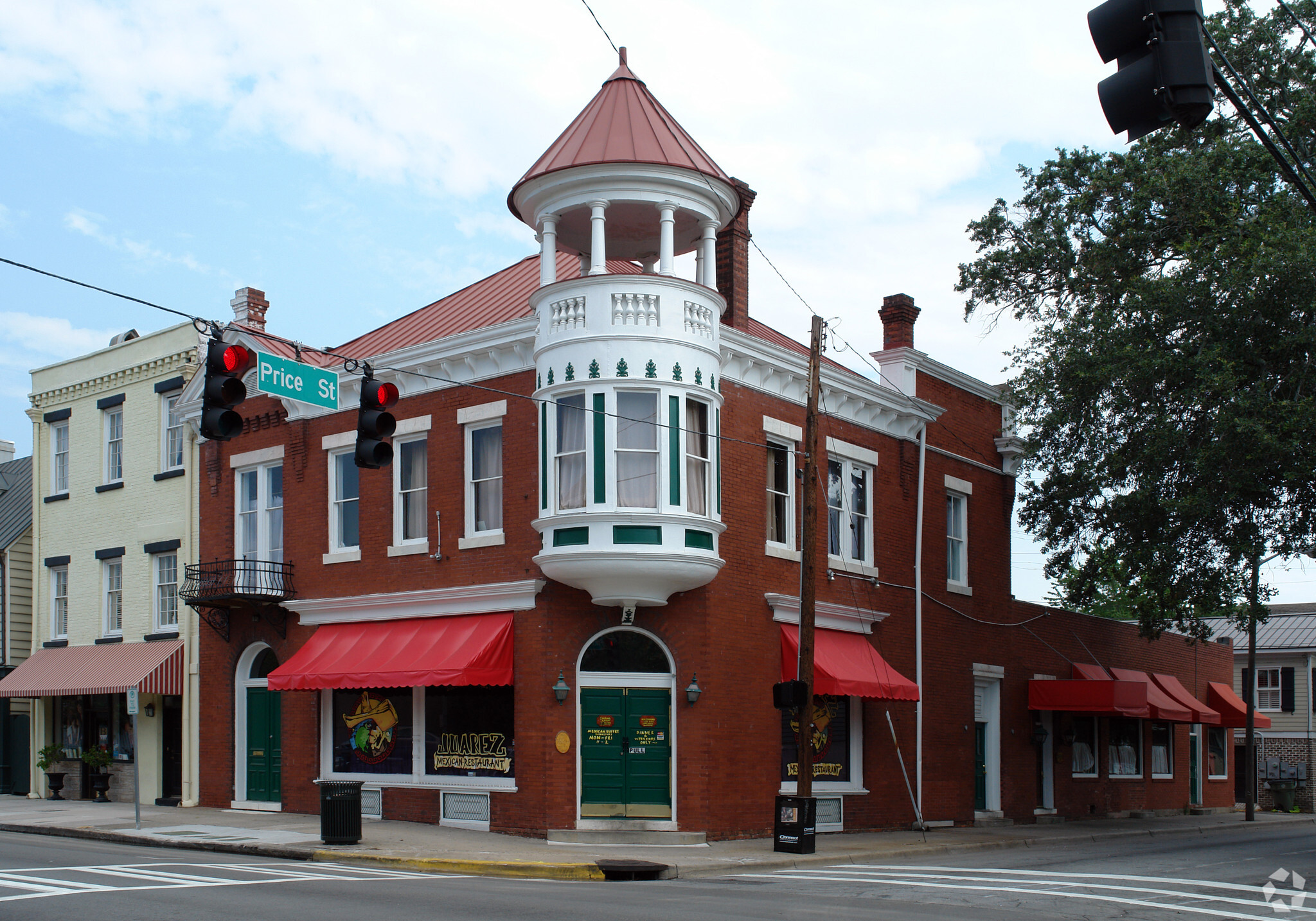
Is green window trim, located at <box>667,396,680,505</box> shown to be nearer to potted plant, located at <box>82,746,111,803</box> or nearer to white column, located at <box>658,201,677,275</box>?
white column, located at <box>658,201,677,275</box>

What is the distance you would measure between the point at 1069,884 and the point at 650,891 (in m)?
5.09

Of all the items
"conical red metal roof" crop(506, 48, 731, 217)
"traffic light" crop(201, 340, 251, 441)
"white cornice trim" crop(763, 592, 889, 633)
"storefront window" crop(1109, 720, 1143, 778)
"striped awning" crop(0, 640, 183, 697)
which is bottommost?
"storefront window" crop(1109, 720, 1143, 778)

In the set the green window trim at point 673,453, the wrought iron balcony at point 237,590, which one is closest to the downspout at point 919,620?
the green window trim at point 673,453

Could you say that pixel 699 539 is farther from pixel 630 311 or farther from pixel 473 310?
pixel 473 310

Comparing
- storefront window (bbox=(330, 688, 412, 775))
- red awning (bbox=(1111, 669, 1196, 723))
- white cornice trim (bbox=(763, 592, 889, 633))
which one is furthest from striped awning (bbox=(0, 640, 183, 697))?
red awning (bbox=(1111, 669, 1196, 723))

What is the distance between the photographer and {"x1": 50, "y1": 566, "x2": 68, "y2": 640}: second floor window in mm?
31234

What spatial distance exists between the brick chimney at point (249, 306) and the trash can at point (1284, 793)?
36.0 meters

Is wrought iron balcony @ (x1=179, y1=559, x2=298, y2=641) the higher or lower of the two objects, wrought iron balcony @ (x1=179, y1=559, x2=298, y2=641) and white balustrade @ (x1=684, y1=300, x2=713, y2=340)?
the lower

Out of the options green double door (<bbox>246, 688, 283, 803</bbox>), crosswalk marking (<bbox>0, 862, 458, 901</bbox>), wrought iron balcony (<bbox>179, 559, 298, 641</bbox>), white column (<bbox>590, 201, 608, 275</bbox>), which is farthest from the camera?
green double door (<bbox>246, 688, 283, 803</bbox>)

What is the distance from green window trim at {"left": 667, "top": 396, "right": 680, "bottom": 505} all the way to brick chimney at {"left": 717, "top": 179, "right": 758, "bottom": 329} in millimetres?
3796

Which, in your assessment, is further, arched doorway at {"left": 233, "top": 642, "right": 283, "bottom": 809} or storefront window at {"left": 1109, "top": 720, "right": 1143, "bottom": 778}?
storefront window at {"left": 1109, "top": 720, "right": 1143, "bottom": 778}

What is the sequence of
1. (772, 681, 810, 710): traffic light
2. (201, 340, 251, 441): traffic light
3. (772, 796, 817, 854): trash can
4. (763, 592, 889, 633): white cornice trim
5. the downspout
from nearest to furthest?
(201, 340, 251, 441): traffic light
(772, 796, 817, 854): trash can
(772, 681, 810, 710): traffic light
(763, 592, 889, 633): white cornice trim
the downspout

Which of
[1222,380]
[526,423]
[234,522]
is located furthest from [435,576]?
[1222,380]

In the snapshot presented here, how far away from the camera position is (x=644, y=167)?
20.9m
